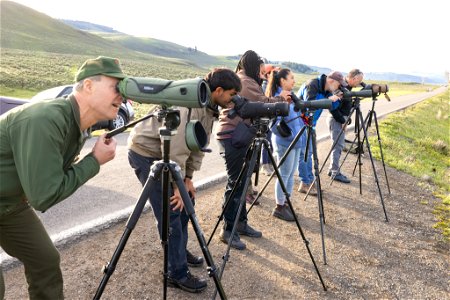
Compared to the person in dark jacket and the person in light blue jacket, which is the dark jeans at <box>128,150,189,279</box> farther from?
the person in dark jacket

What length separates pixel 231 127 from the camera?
4.32 meters

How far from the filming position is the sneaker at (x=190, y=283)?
3438mm

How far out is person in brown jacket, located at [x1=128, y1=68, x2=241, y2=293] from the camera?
9.86ft

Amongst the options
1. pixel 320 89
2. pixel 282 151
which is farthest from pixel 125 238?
pixel 320 89

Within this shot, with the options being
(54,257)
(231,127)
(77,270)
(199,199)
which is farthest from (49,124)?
(199,199)

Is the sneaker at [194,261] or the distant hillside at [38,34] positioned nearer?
the sneaker at [194,261]

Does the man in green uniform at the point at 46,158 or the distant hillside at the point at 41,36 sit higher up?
the distant hillside at the point at 41,36

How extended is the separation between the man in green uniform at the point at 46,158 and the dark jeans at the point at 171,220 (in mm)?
923

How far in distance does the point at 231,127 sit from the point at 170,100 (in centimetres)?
223

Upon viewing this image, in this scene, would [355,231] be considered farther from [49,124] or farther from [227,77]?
[49,124]

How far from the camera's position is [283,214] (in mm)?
5301

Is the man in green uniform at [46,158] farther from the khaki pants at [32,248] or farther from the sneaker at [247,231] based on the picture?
the sneaker at [247,231]

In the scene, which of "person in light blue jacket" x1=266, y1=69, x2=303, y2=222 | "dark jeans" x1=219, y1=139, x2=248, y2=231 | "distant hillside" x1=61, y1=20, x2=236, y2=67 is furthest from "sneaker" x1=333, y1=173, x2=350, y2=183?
"distant hillside" x1=61, y1=20, x2=236, y2=67

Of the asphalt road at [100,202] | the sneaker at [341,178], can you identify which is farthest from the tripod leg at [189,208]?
the sneaker at [341,178]
